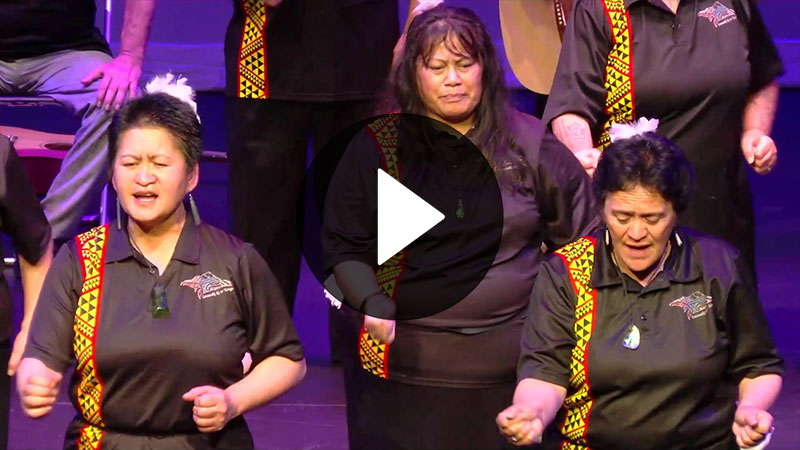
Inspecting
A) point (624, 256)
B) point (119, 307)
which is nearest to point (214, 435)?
point (119, 307)

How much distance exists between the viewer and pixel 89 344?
287cm

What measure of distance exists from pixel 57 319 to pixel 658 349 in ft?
3.98

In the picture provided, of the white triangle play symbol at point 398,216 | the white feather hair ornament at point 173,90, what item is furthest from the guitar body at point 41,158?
the white triangle play symbol at point 398,216

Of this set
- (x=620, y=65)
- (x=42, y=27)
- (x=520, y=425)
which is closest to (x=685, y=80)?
(x=620, y=65)

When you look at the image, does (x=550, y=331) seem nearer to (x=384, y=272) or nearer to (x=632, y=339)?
(x=632, y=339)

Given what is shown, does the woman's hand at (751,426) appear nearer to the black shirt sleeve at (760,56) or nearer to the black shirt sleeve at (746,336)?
the black shirt sleeve at (746,336)

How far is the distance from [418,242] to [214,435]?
64 centimetres

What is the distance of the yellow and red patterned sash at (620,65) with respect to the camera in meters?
3.54

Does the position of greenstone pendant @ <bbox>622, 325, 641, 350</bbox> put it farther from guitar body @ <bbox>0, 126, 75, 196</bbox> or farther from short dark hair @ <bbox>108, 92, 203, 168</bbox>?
guitar body @ <bbox>0, 126, 75, 196</bbox>

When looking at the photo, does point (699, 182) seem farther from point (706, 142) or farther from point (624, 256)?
point (624, 256)

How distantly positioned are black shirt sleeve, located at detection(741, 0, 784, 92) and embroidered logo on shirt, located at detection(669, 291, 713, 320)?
919 mm

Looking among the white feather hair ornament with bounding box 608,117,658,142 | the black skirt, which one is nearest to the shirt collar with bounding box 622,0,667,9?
the white feather hair ornament with bounding box 608,117,658,142

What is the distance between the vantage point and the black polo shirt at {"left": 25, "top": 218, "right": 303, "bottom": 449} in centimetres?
287
